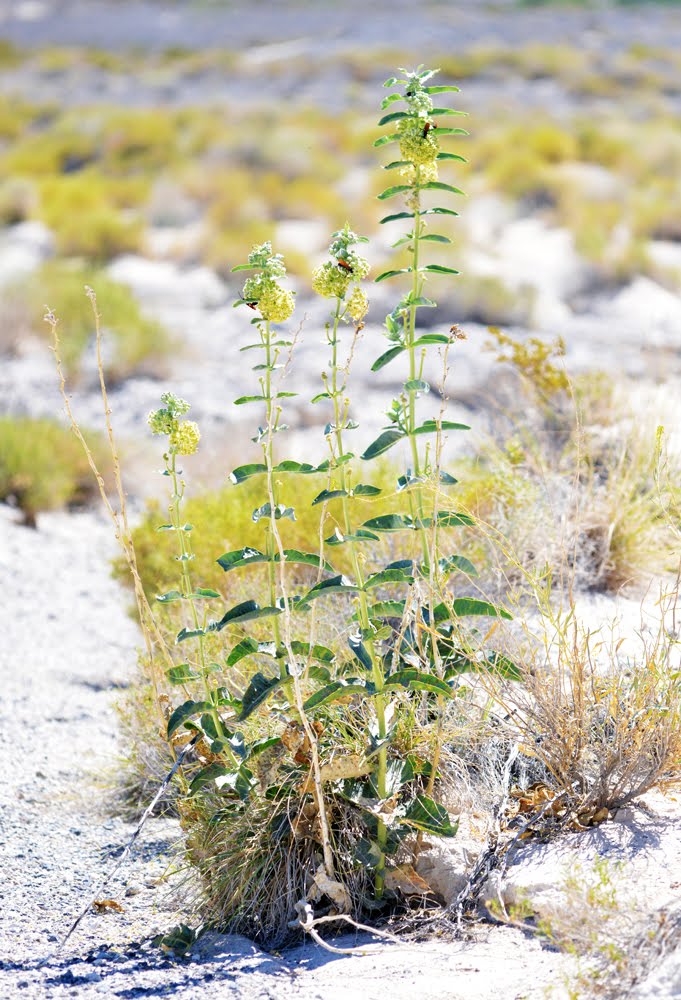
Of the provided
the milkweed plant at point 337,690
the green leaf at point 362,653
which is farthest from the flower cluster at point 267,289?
the green leaf at point 362,653

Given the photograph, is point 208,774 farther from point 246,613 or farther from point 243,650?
point 246,613

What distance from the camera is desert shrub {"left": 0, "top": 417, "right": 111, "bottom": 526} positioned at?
5305 mm

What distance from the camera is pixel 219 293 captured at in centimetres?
916

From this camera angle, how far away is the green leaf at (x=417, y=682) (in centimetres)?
216

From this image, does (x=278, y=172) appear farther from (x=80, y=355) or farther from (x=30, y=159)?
(x=80, y=355)

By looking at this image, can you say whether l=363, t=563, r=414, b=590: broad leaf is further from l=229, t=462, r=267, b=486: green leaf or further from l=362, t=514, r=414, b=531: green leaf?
l=229, t=462, r=267, b=486: green leaf

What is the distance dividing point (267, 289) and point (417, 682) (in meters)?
0.84

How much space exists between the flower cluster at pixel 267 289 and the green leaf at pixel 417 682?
763mm

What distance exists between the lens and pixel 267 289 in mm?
2049

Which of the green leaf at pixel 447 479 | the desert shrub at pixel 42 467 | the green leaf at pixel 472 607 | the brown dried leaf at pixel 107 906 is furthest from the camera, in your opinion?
the desert shrub at pixel 42 467

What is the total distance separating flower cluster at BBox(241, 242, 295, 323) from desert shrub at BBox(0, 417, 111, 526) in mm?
3463

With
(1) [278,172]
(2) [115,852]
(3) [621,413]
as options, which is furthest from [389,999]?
(1) [278,172]

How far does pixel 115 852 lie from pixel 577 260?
25.1 ft

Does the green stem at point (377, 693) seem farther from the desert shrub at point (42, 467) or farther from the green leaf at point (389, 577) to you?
the desert shrub at point (42, 467)
